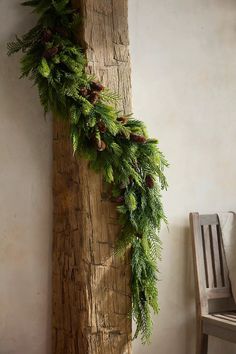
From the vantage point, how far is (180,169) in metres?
2.92

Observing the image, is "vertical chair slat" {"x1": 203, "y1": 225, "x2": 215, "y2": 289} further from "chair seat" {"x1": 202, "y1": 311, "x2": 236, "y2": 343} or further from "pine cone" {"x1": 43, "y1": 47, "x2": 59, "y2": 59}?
"pine cone" {"x1": 43, "y1": 47, "x2": 59, "y2": 59}

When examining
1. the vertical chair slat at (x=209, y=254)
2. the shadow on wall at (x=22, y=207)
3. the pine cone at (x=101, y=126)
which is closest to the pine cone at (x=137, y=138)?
the pine cone at (x=101, y=126)

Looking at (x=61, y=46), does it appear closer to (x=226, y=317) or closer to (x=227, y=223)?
(x=227, y=223)

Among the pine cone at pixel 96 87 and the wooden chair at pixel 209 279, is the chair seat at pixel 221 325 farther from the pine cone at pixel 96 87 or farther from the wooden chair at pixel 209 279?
the pine cone at pixel 96 87

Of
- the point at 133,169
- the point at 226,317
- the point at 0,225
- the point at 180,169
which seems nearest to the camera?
the point at 133,169

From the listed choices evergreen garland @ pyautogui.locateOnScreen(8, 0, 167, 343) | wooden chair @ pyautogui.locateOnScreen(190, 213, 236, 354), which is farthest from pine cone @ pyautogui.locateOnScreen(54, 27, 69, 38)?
wooden chair @ pyautogui.locateOnScreen(190, 213, 236, 354)

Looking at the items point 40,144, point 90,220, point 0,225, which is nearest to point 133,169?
point 90,220

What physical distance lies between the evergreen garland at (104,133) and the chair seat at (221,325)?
1.48 feet

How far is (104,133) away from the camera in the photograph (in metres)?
2.26

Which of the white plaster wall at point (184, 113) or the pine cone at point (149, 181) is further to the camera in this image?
the white plaster wall at point (184, 113)

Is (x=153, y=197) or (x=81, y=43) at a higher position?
(x=81, y=43)

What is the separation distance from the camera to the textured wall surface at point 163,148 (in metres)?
2.47

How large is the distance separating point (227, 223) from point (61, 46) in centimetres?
144

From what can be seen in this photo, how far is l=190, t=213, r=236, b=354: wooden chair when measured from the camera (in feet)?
8.82
